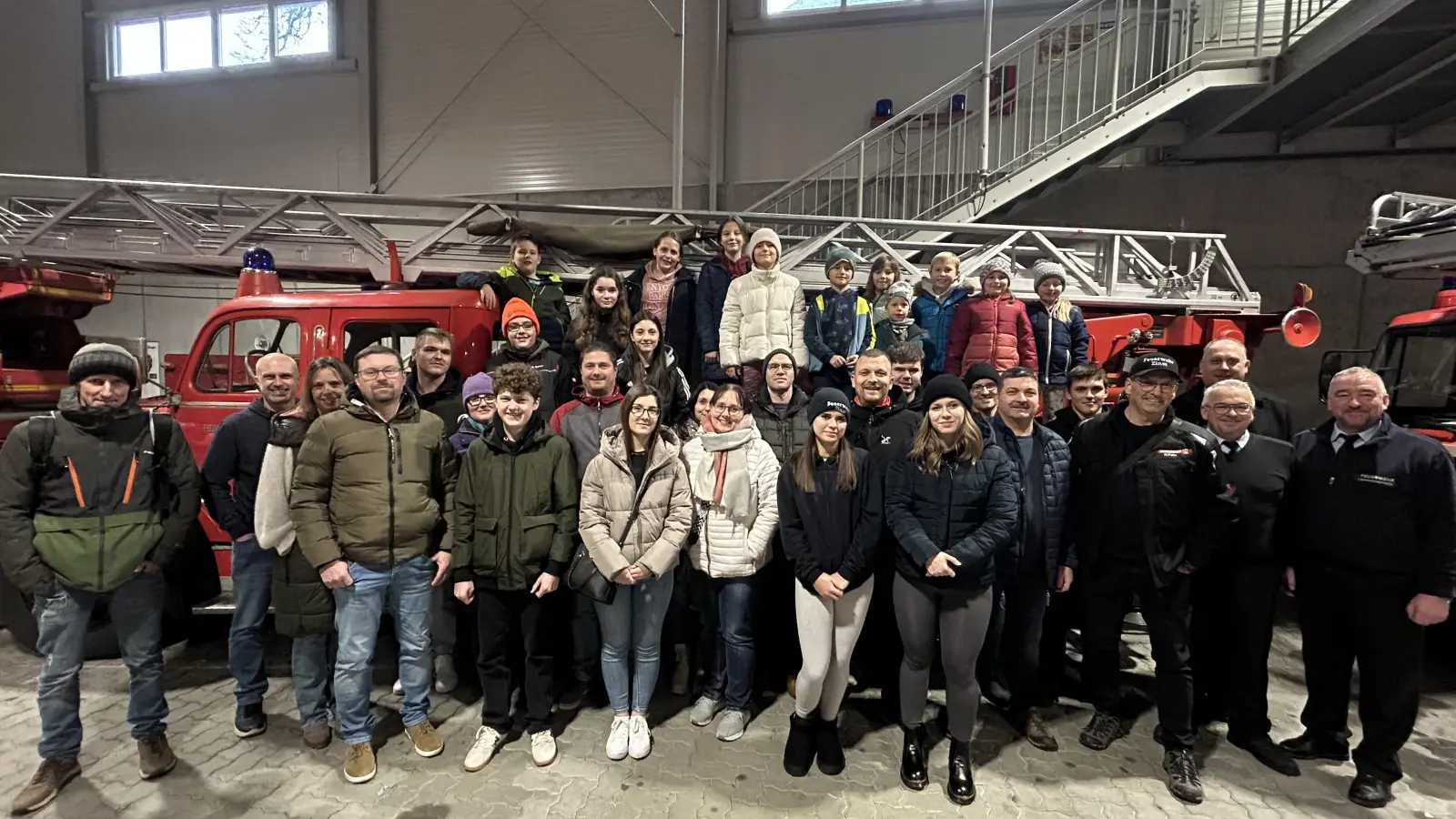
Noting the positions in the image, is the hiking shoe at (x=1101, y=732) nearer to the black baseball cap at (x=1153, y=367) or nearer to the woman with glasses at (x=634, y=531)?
the black baseball cap at (x=1153, y=367)

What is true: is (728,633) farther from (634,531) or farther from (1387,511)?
(1387,511)

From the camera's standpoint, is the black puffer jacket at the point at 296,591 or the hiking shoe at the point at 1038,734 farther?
the hiking shoe at the point at 1038,734

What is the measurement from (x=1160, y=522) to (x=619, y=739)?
2.96 m

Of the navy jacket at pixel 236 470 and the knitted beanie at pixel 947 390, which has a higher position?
the knitted beanie at pixel 947 390

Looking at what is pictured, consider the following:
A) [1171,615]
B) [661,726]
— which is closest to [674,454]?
[661,726]

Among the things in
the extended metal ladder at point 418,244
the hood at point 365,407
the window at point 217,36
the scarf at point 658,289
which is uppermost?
the window at point 217,36

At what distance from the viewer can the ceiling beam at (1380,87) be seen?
6.58m

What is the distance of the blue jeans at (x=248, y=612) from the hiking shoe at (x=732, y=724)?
101 inches

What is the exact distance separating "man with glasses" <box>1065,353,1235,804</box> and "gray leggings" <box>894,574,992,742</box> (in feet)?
2.79

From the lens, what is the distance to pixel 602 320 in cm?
414

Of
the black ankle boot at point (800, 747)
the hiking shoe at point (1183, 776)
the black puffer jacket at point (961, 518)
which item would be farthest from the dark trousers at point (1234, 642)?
the black ankle boot at point (800, 747)

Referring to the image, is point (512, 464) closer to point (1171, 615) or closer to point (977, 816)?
point (977, 816)

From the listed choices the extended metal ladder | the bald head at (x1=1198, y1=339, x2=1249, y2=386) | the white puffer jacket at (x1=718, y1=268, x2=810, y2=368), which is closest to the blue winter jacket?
the extended metal ladder

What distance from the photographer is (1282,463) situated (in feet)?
10.1
